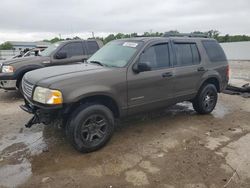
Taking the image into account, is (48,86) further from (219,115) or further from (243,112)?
(243,112)

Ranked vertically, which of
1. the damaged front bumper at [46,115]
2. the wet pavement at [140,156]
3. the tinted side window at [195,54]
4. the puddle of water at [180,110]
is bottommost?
the puddle of water at [180,110]

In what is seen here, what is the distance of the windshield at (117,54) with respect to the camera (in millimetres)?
4818

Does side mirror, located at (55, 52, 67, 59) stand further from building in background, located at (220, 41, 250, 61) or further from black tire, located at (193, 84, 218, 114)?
building in background, located at (220, 41, 250, 61)

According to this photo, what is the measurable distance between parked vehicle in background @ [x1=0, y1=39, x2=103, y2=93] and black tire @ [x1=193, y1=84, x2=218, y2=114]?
4.36m

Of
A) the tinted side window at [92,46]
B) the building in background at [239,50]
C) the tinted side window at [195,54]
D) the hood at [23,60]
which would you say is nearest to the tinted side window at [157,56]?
the tinted side window at [195,54]

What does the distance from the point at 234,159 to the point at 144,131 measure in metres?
1.81

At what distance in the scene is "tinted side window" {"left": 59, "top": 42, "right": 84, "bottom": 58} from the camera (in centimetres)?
890

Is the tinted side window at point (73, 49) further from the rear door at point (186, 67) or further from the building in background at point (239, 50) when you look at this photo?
the building in background at point (239, 50)

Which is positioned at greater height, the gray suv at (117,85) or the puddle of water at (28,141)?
the gray suv at (117,85)

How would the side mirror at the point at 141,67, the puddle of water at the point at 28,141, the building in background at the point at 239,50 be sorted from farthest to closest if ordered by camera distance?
the building in background at the point at 239,50 < the side mirror at the point at 141,67 < the puddle of water at the point at 28,141

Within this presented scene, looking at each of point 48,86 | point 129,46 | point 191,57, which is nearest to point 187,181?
point 48,86

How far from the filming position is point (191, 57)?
19.1 ft

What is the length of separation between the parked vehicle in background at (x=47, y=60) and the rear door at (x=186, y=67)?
13.3ft

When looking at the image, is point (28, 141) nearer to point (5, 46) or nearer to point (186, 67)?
point (186, 67)
